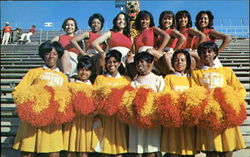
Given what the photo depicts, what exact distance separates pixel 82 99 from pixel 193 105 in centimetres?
111

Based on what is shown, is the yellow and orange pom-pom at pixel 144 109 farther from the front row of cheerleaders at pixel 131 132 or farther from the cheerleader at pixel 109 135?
the cheerleader at pixel 109 135

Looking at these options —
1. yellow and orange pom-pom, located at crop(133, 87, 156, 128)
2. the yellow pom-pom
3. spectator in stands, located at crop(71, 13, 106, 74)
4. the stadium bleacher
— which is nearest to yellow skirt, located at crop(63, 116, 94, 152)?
the yellow pom-pom

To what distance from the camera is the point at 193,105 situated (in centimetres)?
222

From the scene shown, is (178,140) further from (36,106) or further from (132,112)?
(36,106)

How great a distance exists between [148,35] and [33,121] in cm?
203

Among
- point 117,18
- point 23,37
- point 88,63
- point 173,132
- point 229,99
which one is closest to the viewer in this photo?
point 229,99

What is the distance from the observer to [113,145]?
98.0 inches

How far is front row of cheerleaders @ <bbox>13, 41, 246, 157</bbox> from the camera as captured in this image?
7.78 ft

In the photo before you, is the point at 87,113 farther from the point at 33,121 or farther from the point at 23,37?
the point at 23,37

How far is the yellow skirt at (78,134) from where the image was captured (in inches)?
98.7

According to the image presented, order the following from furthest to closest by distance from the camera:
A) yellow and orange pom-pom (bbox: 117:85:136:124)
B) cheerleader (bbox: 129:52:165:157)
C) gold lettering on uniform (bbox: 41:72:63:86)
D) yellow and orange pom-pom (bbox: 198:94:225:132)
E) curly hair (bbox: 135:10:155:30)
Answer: curly hair (bbox: 135:10:155:30)
gold lettering on uniform (bbox: 41:72:63:86)
cheerleader (bbox: 129:52:165:157)
yellow and orange pom-pom (bbox: 117:85:136:124)
yellow and orange pom-pom (bbox: 198:94:225:132)

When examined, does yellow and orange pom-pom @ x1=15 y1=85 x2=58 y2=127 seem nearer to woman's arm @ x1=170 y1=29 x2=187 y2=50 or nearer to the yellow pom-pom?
the yellow pom-pom

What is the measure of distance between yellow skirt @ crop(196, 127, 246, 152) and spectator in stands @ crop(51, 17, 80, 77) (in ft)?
6.95

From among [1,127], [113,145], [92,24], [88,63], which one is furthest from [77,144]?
[92,24]
